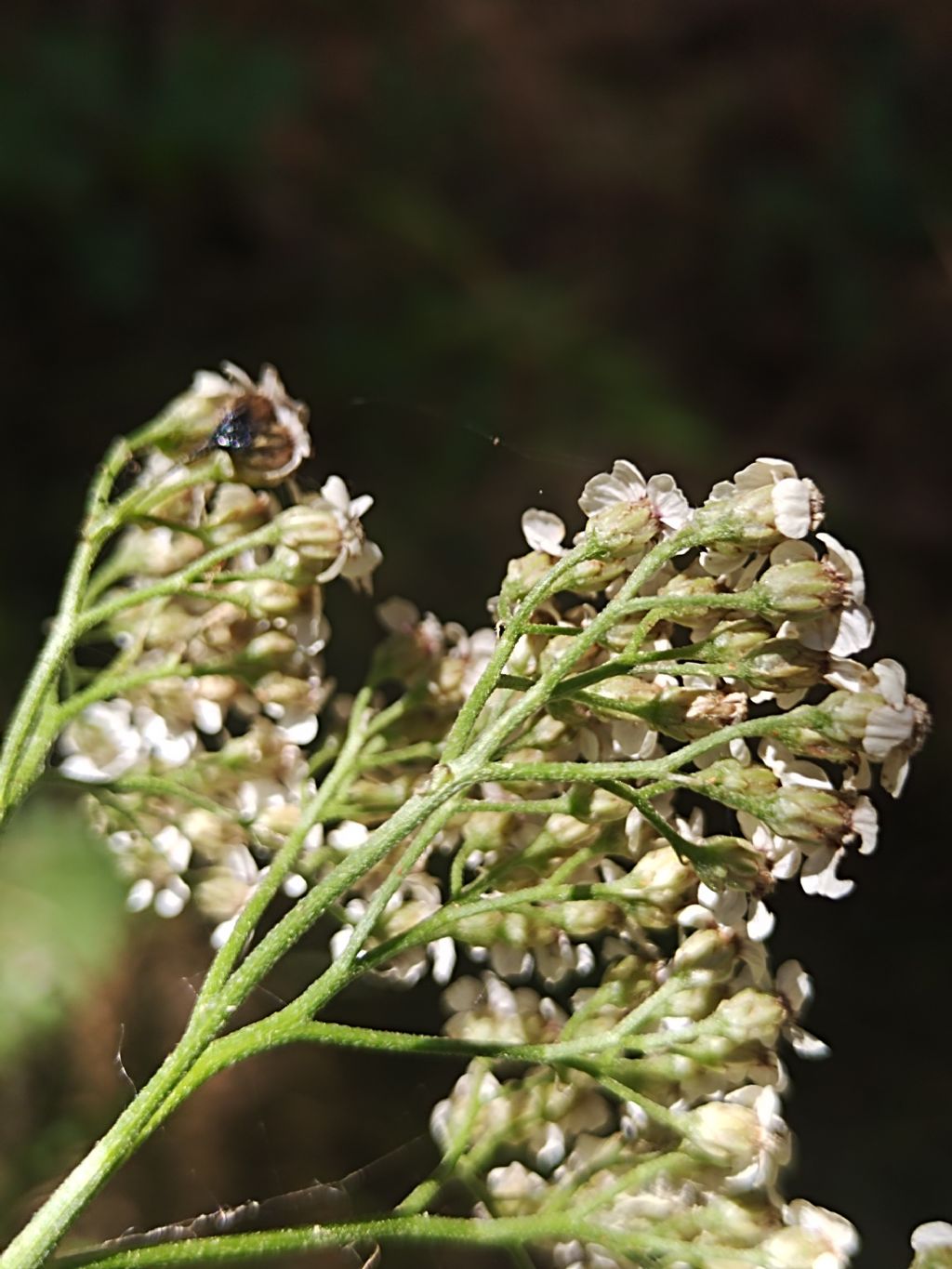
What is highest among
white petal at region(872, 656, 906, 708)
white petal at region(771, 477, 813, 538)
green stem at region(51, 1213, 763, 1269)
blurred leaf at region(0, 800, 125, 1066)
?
white petal at region(771, 477, 813, 538)

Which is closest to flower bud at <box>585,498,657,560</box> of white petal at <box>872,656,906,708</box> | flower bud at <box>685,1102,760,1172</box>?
white petal at <box>872,656,906,708</box>


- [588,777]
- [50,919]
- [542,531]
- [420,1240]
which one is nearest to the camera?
[588,777]

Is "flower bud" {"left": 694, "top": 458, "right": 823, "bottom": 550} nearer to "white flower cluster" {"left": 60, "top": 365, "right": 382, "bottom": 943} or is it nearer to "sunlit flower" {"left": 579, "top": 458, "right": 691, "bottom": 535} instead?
"sunlit flower" {"left": 579, "top": 458, "right": 691, "bottom": 535}

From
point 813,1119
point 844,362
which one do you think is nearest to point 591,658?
point 813,1119

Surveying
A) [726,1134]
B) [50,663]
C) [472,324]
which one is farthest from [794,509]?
[472,324]

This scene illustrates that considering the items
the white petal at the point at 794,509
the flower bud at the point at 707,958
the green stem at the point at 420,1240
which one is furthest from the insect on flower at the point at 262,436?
the green stem at the point at 420,1240

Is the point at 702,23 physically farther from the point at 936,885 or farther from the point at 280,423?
the point at 280,423

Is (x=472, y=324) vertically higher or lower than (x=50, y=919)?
higher

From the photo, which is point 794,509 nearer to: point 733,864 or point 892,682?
point 892,682
